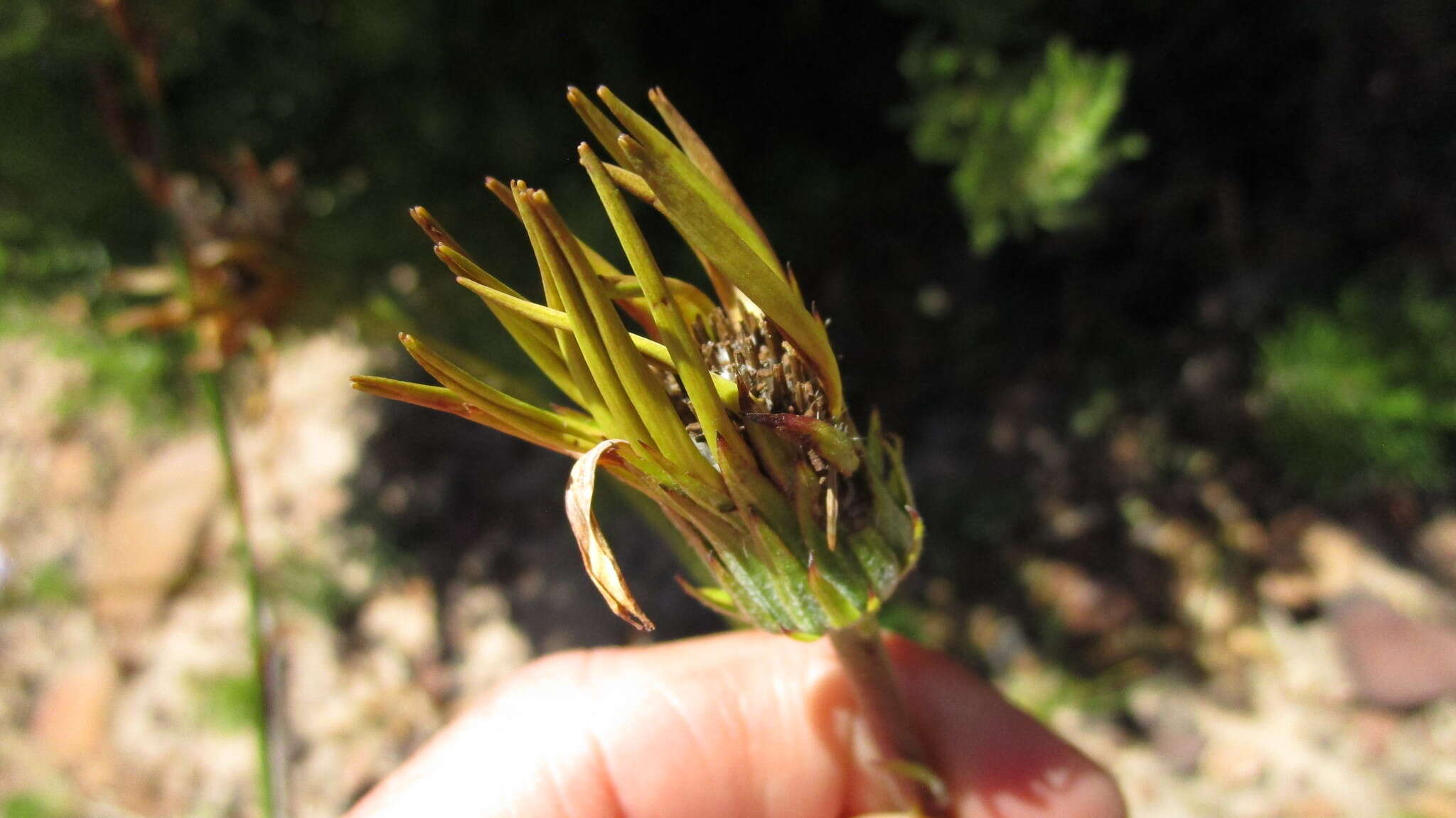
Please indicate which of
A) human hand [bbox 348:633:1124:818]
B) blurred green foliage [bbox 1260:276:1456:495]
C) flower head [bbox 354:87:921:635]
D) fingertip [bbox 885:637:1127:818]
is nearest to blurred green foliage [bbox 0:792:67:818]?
human hand [bbox 348:633:1124:818]

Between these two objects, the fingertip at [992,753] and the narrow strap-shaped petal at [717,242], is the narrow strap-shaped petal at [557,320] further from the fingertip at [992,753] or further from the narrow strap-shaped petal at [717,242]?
the fingertip at [992,753]

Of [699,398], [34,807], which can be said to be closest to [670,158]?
[699,398]

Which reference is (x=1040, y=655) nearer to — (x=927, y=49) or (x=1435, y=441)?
(x=1435, y=441)

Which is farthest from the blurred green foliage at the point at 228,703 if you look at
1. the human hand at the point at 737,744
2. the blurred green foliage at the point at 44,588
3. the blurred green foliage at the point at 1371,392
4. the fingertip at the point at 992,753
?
the blurred green foliage at the point at 1371,392

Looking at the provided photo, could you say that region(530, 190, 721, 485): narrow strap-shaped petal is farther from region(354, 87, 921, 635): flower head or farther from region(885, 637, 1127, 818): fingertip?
region(885, 637, 1127, 818): fingertip

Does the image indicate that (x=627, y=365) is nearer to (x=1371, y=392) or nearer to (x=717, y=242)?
(x=717, y=242)

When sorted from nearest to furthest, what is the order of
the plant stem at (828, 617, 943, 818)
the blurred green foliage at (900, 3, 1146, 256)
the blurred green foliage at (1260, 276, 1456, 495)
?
the plant stem at (828, 617, 943, 818) → the blurred green foliage at (900, 3, 1146, 256) → the blurred green foliage at (1260, 276, 1456, 495)
